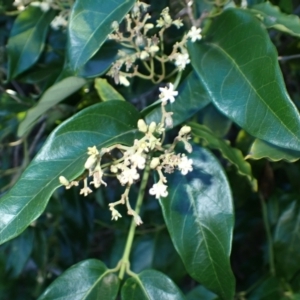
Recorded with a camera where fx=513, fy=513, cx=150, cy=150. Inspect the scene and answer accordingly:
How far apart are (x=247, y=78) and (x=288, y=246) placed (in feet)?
1.27

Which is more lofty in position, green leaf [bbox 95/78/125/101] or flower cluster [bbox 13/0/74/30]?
flower cluster [bbox 13/0/74/30]

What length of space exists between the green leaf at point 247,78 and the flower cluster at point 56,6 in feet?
0.77

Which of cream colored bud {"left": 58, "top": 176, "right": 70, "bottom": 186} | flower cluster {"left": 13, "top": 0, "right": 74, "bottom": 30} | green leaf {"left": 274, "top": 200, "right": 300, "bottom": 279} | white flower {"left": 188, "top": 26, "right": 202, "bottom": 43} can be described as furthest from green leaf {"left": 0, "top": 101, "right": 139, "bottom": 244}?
green leaf {"left": 274, "top": 200, "right": 300, "bottom": 279}

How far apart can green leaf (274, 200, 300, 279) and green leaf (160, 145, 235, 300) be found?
25 centimetres

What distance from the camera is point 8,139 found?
115cm

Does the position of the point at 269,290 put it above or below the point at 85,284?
below

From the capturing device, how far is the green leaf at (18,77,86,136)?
652 mm

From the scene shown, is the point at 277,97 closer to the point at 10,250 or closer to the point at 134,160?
the point at 134,160

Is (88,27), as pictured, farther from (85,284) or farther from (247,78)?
(85,284)

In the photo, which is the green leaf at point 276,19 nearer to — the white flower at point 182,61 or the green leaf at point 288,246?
the white flower at point 182,61

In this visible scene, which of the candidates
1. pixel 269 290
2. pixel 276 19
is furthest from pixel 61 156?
pixel 269 290

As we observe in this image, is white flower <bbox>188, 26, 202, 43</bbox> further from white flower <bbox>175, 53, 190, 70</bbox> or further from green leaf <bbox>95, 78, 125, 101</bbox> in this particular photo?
green leaf <bbox>95, 78, 125, 101</bbox>

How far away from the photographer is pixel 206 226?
0.60m

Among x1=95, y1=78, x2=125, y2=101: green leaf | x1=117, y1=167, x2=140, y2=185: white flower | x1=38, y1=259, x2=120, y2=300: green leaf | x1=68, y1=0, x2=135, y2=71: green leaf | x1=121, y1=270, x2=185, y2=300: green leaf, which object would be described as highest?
x1=68, y1=0, x2=135, y2=71: green leaf
